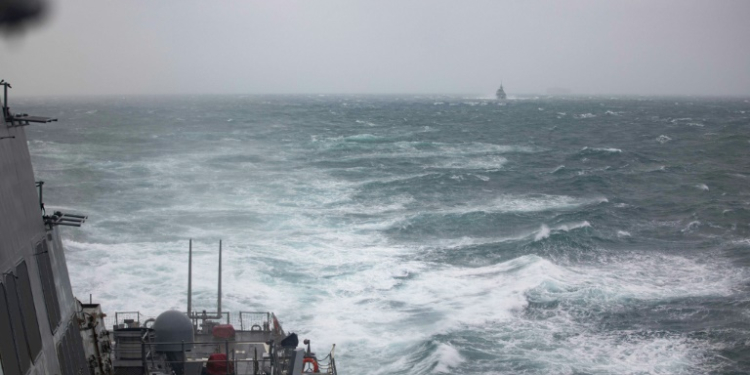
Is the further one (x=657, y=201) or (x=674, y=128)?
(x=674, y=128)

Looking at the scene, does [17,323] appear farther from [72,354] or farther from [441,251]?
[441,251]

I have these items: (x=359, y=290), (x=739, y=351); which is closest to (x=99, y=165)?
(x=359, y=290)

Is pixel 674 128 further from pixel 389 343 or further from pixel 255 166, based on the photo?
pixel 389 343

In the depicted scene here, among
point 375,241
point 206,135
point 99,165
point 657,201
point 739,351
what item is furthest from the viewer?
point 206,135

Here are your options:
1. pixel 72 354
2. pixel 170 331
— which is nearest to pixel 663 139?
pixel 170 331

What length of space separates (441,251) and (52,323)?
93.9ft

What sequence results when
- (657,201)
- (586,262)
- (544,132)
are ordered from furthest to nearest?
(544,132), (657,201), (586,262)

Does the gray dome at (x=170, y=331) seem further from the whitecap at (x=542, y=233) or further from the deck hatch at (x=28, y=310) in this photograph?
the whitecap at (x=542, y=233)

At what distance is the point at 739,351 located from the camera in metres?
26.0

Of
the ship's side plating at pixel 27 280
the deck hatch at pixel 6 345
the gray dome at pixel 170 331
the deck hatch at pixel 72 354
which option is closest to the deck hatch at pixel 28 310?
the ship's side plating at pixel 27 280

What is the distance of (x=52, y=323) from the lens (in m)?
12.6

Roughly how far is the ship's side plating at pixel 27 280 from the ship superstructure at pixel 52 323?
0.02 m

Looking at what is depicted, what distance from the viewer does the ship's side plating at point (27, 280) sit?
10.4m

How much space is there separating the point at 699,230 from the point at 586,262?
1256cm
